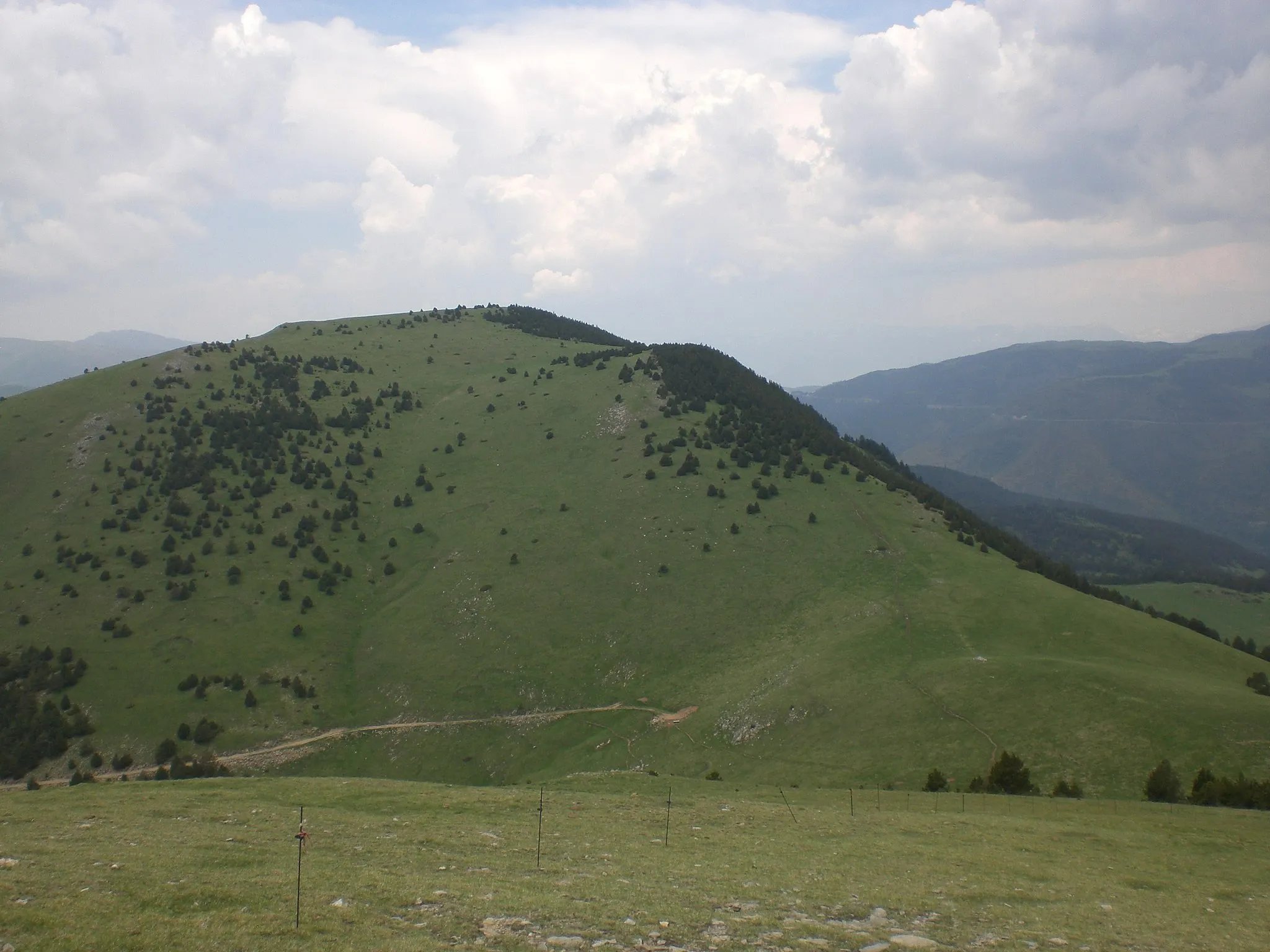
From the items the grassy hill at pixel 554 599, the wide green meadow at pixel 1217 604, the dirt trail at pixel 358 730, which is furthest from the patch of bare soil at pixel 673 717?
the wide green meadow at pixel 1217 604

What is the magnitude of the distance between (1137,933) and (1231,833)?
579 inches

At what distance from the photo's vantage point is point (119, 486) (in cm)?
10562

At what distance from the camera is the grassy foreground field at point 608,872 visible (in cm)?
1385

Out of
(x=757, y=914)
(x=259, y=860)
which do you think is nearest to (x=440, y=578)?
(x=259, y=860)

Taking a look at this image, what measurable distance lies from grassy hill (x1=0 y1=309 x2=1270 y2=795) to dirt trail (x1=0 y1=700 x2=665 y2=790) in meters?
0.72

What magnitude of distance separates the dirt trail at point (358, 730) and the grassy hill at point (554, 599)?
0.72m

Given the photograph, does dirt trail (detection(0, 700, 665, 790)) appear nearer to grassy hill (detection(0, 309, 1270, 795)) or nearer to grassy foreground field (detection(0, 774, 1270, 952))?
grassy hill (detection(0, 309, 1270, 795))

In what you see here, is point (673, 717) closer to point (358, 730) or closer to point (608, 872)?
point (358, 730)

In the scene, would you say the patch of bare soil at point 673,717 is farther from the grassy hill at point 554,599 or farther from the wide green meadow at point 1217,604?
the wide green meadow at point 1217,604

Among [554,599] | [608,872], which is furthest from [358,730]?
[608,872]

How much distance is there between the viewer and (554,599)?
79062 millimetres

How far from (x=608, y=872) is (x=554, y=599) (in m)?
60.3

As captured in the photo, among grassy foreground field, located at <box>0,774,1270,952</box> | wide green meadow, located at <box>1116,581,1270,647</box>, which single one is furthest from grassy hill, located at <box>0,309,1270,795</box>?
wide green meadow, located at <box>1116,581,1270,647</box>

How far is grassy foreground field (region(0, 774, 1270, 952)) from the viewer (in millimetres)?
13852
